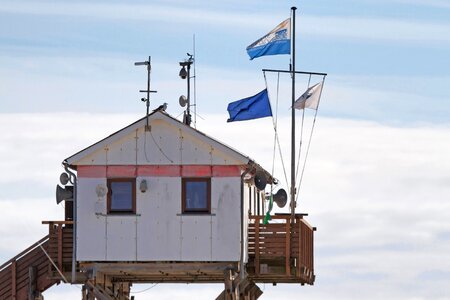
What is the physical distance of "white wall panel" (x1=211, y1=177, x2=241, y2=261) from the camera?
3236 inches

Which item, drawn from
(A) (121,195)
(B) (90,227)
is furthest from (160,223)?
(B) (90,227)

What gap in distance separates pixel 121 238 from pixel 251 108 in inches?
270

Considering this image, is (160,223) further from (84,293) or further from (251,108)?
(251,108)

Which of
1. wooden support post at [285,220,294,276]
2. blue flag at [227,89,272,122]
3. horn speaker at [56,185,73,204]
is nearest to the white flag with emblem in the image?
blue flag at [227,89,272,122]

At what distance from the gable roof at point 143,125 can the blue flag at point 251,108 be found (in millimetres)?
2263

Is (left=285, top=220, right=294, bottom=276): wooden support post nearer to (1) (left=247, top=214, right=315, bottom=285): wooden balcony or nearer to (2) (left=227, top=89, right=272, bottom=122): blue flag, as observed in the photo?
(1) (left=247, top=214, right=315, bottom=285): wooden balcony

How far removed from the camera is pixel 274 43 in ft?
281

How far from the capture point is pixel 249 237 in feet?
274

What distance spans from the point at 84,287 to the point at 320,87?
11156 mm

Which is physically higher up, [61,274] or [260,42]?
[260,42]

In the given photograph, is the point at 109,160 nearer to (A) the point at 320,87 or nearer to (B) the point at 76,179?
(B) the point at 76,179

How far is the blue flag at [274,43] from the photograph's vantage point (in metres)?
85.4

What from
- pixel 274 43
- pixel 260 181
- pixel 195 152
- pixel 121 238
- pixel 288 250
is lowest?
pixel 288 250

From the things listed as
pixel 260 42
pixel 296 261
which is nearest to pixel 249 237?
pixel 296 261
